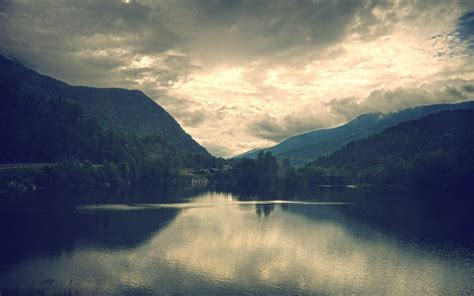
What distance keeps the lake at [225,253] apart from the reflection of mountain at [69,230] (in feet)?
0.70

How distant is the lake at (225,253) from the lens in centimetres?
5712

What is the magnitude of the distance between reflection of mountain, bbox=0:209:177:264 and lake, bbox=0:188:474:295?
0.21 m

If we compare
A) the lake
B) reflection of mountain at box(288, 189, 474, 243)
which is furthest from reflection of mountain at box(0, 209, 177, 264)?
reflection of mountain at box(288, 189, 474, 243)

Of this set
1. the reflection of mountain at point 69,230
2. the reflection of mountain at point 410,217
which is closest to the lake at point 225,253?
the reflection of mountain at point 69,230

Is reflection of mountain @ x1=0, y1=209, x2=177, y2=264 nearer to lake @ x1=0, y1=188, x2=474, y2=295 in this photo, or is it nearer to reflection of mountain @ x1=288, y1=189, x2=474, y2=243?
lake @ x1=0, y1=188, x2=474, y2=295

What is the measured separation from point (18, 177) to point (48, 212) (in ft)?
200

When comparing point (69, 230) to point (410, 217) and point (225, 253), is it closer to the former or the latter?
point (225, 253)

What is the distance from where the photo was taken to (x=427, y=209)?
154875mm

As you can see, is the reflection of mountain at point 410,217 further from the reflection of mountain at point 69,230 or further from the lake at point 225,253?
the reflection of mountain at point 69,230

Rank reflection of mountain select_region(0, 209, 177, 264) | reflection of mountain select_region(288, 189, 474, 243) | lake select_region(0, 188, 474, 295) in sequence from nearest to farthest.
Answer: lake select_region(0, 188, 474, 295) → reflection of mountain select_region(0, 209, 177, 264) → reflection of mountain select_region(288, 189, 474, 243)

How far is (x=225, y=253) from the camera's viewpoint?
76.5 m

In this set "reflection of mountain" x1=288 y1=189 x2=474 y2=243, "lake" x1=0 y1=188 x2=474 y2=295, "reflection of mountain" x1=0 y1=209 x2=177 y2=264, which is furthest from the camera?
"reflection of mountain" x1=288 y1=189 x2=474 y2=243

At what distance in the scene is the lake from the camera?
57125 millimetres

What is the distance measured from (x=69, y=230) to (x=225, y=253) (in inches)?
1571
